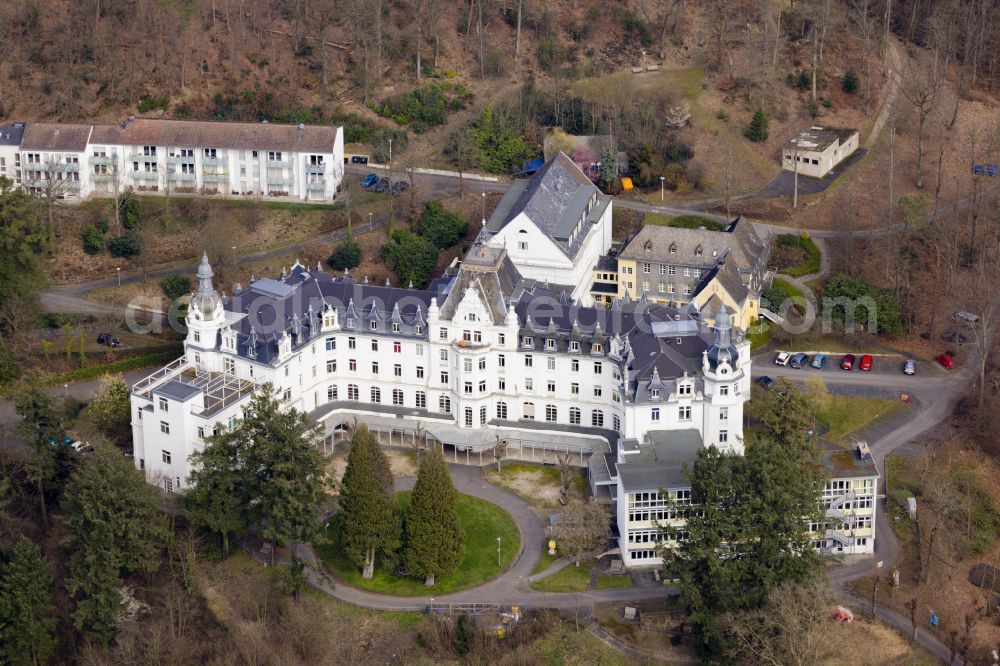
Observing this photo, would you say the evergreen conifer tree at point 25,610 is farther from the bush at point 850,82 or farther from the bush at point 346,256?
the bush at point 850,82

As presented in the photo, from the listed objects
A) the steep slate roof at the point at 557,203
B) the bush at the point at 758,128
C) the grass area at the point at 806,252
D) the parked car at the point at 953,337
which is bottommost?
the parked car at the point at 953,337

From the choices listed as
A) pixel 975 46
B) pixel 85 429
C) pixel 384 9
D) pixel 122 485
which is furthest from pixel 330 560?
pixel 975 46

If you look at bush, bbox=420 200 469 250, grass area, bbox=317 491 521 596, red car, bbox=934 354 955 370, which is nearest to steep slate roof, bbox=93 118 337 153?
bush, bbox=420 200 469 250

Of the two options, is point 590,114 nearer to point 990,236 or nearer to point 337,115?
point 337,115

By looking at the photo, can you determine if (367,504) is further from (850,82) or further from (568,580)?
(850,82)

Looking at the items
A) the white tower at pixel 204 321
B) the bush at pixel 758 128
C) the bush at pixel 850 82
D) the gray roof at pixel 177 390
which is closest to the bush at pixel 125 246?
the white tower at pixel 204 321

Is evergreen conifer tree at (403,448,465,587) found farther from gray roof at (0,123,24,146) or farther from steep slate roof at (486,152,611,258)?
gray roof at (0,123,24,146)
